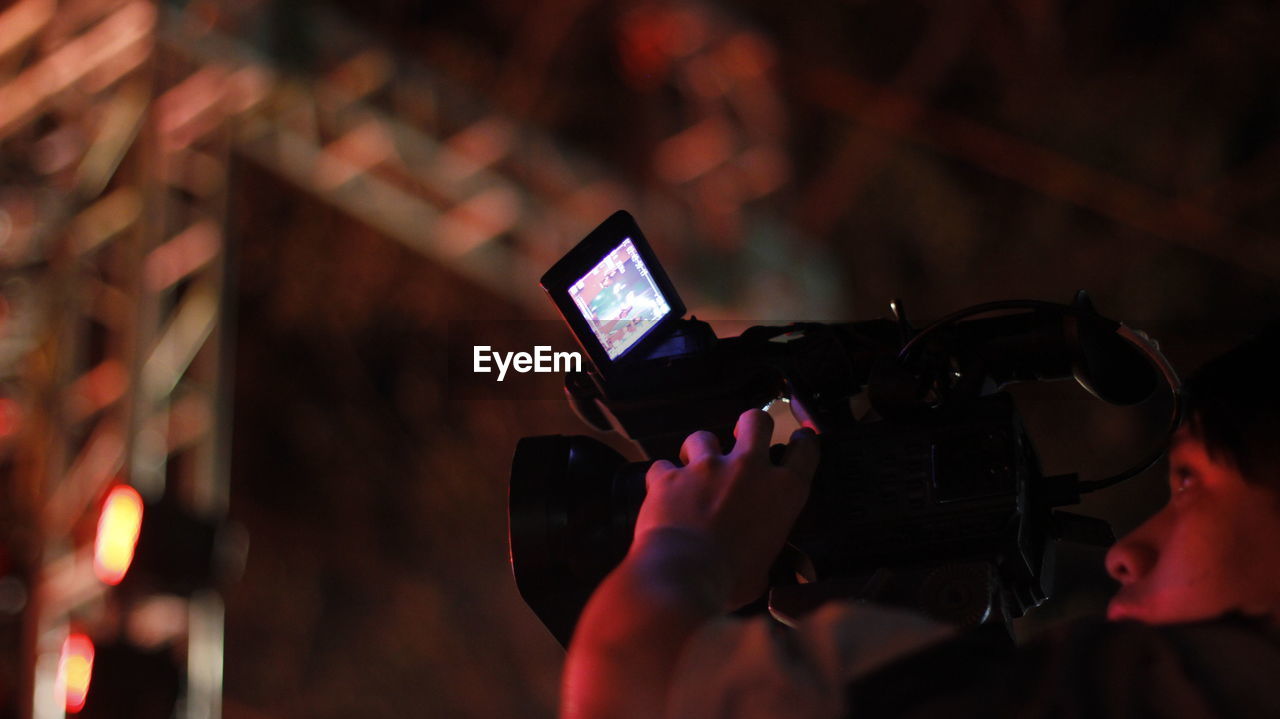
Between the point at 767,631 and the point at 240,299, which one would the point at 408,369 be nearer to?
the point at 240,299

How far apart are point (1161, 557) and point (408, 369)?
3.54 metres

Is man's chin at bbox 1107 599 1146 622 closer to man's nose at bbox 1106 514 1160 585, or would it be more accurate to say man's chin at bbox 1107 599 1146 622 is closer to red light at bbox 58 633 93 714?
man's nose at bbox 1106 514 1160 585

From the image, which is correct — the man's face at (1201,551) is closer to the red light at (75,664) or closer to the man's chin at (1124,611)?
the man's chin at (1124,611)

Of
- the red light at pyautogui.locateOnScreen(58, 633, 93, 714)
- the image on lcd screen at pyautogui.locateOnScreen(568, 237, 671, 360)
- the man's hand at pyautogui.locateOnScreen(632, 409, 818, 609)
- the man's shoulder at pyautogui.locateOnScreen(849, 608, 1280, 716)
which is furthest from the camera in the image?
the red light at pyautogui.locateOnScreen(58, 633, 93, 714)

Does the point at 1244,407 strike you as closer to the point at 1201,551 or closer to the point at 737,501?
the point at 1201,551

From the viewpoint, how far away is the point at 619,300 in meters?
0.90

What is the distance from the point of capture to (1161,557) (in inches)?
22.1

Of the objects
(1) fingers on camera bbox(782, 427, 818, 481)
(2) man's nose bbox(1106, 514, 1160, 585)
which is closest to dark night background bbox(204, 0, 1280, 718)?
(1) fingers on camera bbox(782, 427, 818, 481)

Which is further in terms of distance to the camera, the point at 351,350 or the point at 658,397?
the point at 351,350

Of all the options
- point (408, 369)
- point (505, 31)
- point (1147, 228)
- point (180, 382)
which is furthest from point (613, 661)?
point (408, 369)

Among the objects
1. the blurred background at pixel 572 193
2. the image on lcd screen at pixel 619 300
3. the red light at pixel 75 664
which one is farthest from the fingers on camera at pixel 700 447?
the red light at pixel 75 664

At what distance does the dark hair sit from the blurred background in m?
1.73

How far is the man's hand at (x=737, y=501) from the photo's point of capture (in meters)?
0.64

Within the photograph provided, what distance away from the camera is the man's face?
0.52 meters
